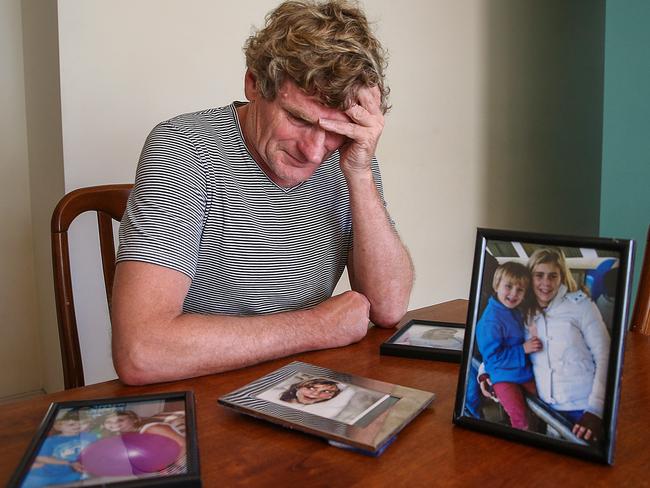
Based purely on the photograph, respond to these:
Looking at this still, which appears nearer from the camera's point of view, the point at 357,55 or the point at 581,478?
the point at 581,478

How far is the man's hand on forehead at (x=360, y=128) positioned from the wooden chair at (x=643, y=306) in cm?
66

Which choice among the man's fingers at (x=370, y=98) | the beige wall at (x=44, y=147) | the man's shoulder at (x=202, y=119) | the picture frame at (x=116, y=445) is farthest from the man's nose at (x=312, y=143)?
the beige wall at (x=44, y=147)

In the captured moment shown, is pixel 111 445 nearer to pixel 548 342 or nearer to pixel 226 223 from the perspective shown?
pixel 548 342

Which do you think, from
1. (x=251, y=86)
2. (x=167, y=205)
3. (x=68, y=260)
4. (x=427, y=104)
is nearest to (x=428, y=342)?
(x=167, y=205)

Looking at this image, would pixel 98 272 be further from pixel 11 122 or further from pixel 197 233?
pixel 197 233

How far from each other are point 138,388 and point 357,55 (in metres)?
0.71

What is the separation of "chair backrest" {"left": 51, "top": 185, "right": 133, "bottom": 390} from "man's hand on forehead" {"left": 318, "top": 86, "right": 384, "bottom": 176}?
22.1 inches

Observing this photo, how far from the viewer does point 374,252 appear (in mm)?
1325

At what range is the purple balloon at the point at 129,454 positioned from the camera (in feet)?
1.93

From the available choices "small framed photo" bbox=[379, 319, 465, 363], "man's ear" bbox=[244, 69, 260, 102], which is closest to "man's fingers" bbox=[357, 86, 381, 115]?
"man's ear" bbox=[244, 69, 260, 102]

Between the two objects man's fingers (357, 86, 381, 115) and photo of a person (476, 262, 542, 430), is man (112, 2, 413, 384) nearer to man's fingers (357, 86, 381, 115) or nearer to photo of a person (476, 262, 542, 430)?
man's fingers (357, 86, 381, 115)

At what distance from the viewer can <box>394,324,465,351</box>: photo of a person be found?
3.41 feet

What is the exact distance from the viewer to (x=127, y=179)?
71.7 inches

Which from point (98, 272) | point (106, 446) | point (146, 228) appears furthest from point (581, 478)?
point (98, 272)
